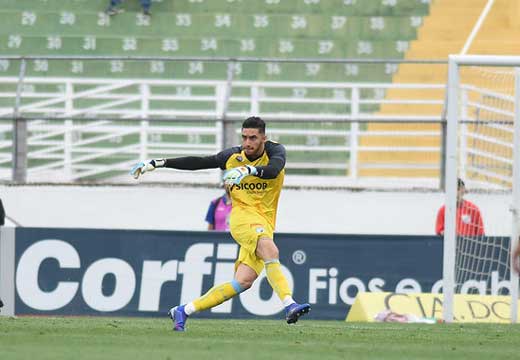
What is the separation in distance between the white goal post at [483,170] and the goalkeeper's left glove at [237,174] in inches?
179

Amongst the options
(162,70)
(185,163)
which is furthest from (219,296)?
(162,70)

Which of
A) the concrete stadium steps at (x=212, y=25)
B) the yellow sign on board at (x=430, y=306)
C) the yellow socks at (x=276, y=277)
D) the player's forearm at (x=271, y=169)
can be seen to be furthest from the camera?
the concrete stadium steps at (x=212, y=25)

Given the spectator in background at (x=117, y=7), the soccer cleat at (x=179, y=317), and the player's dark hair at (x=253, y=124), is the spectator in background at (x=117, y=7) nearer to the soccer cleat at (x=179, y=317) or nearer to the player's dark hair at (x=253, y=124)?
the player's dark hair at (x=253, y=124)

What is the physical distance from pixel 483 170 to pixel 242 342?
9.06m

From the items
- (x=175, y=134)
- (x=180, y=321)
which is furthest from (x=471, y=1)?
(x=180, y=321)

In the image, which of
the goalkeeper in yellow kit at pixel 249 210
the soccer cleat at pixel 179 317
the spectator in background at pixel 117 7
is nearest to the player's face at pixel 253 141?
the goalkeeper in yellow kit at pixel 249 210

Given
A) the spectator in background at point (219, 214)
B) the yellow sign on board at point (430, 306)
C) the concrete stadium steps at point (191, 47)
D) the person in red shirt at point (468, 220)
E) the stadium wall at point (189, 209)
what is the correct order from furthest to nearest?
the concrete stadium steps at point (191, 47) → the stadium wall at point (189, 209) → the spectator in background at point (219, 214) → the person in red shirt at point (468, 220) → the yellow sign on board at point (430, 306)

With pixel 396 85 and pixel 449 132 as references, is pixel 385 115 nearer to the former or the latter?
pixel 396 85

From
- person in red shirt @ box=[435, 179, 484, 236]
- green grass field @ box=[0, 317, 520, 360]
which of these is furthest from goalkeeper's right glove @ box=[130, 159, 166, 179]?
person in red shirt @ box=[435, 179, 484, 236]

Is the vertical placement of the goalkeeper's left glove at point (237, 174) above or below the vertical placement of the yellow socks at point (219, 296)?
above

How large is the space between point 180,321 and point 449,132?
4.76 metres

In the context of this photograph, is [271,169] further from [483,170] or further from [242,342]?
[483,170]

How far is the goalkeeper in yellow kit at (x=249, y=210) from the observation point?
10773 mm

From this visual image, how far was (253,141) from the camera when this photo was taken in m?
10.8
